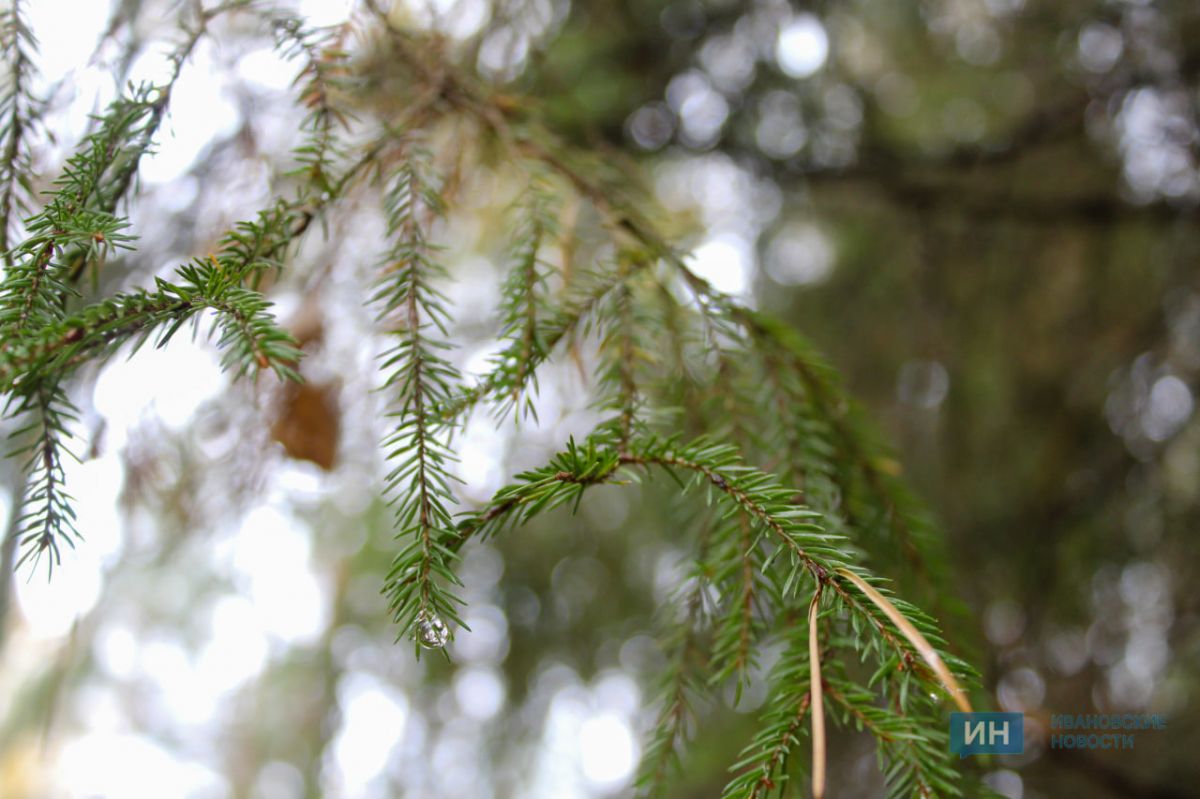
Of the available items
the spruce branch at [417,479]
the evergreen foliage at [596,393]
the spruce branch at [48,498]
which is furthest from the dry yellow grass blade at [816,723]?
the spruce branch at [48,498]


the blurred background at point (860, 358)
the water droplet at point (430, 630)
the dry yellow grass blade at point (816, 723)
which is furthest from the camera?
the blurred background at point (860, 358)

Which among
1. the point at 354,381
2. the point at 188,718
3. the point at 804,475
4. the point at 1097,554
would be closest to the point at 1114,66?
the point at 1097,554

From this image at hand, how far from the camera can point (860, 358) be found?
7.99ft

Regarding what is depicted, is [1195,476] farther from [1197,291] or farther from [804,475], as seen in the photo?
[804,475]

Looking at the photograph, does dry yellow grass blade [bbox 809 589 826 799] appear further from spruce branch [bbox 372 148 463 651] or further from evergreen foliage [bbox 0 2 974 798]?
spruce branch [bbox 372 148 463 651]

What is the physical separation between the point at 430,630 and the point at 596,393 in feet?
1.14

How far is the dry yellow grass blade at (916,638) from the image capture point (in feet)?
1.75

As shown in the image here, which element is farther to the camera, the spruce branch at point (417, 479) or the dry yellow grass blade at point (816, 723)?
the spruce branch at point (417, 479)

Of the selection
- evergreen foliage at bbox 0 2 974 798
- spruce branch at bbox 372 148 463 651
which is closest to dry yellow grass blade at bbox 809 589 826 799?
evergreen foliage at bbox 0 2 974 798

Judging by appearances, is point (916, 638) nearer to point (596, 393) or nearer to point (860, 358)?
point (596, 393)

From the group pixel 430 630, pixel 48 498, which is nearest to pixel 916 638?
pixel 430 630

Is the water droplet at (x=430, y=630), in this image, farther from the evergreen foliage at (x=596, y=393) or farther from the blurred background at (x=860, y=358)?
the blurred background at (x=860, y=358)

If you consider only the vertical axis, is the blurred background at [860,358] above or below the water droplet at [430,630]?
above

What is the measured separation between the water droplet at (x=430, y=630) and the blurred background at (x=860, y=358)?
68 cm
